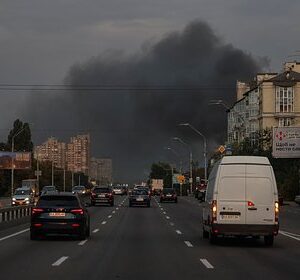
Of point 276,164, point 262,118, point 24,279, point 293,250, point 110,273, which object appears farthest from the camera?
point 262,118

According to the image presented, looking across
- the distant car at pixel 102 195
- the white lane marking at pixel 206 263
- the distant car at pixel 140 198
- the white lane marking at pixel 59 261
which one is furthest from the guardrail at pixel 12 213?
the distant car at pixel 102 195

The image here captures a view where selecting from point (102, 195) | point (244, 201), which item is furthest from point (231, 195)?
point (102, 195)

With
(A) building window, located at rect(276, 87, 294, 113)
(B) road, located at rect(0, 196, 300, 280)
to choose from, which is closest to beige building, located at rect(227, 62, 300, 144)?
(A) building window, located at rect(276, 87, 294, 113)

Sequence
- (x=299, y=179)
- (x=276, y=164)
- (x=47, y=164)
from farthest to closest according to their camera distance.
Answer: (x=47, y=164), (x=276, y=164), (x=299, y=179)

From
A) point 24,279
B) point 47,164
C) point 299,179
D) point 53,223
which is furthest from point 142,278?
point 47,164

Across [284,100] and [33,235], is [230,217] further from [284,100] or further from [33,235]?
[284,100]

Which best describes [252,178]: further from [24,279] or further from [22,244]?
[24,279]

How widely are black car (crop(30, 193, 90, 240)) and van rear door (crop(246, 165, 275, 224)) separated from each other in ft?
19.2

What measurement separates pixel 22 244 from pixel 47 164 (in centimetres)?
14382

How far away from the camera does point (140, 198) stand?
62.3 m

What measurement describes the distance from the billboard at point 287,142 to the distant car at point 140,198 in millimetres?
19655

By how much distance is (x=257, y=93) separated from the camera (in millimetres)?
117688

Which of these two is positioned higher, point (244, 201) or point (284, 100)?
point (284, 100)

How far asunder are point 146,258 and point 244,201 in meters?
4.78
